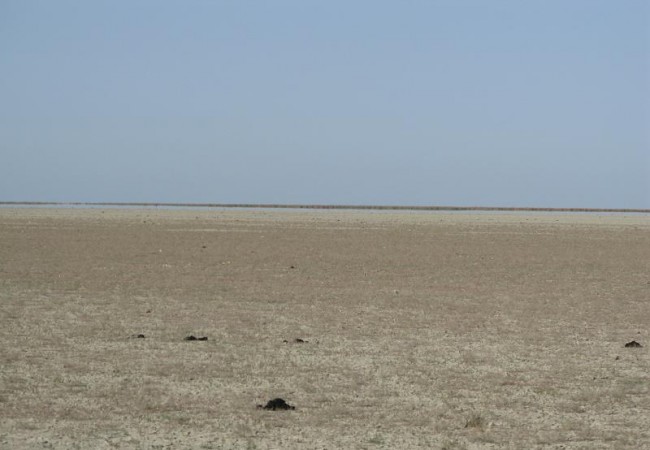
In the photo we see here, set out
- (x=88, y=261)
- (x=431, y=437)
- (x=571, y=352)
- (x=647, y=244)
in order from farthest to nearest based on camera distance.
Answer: (x=647, y=244) → (x=88, y=261) → (x=571, y=352) → (x=431, y=437)

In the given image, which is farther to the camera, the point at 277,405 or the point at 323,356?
the point at 323,356

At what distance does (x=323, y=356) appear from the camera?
33.8ft

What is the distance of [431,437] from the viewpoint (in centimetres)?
716

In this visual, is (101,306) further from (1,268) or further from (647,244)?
(647,244)

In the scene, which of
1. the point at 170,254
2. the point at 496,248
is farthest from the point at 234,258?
the point at 496,248

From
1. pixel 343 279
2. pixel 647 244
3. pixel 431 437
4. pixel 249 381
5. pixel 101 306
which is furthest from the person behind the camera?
pixel 647 244

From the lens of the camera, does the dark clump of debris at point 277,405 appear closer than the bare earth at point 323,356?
No

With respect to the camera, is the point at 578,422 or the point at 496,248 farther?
the point at 496,248

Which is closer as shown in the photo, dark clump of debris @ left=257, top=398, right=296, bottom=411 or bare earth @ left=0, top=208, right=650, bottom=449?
bare earth @ left=0, top=208, right=650, bottom=449

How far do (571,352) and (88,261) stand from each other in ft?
45.9

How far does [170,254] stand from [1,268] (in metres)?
5.66

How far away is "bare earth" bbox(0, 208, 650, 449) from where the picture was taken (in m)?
7.32

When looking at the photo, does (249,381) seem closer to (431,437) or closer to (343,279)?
(431,437)

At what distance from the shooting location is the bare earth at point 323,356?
24.0 feet
